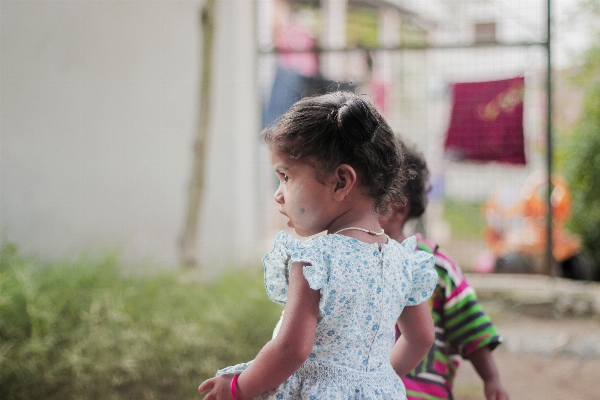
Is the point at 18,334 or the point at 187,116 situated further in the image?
the point at 187,116

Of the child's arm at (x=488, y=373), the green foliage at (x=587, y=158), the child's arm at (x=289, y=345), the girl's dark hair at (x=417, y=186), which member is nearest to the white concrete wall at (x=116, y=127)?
the girl's dark hair at (x=417, y=186)

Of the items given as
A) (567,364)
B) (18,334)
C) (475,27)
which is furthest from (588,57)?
(18,334)

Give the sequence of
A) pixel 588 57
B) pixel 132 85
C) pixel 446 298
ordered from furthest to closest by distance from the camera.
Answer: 1. pixel 588 57
2. pixel 132 85
3. pixel 446 298

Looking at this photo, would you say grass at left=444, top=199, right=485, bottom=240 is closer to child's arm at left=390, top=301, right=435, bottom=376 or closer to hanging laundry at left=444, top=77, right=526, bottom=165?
hanging laundry at left=444, top=77, right=526, bottom=165

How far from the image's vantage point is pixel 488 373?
5.82ft

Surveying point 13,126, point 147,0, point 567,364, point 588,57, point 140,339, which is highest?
point 147,0

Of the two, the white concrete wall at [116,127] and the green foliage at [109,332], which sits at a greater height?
the white concrete wall at [116,127]

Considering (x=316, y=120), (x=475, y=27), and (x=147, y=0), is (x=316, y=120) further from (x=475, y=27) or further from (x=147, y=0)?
(x=475, y=27)

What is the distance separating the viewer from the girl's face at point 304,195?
1268 millimetres

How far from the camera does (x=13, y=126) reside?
3422mm

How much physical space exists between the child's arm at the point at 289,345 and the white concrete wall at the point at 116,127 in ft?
7.95

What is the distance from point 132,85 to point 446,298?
303 centimetres

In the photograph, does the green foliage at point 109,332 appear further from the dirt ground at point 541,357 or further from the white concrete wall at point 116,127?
the dirt ground at point 541,357

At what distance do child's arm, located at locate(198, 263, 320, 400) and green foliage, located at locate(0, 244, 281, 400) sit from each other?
5.36 feet
